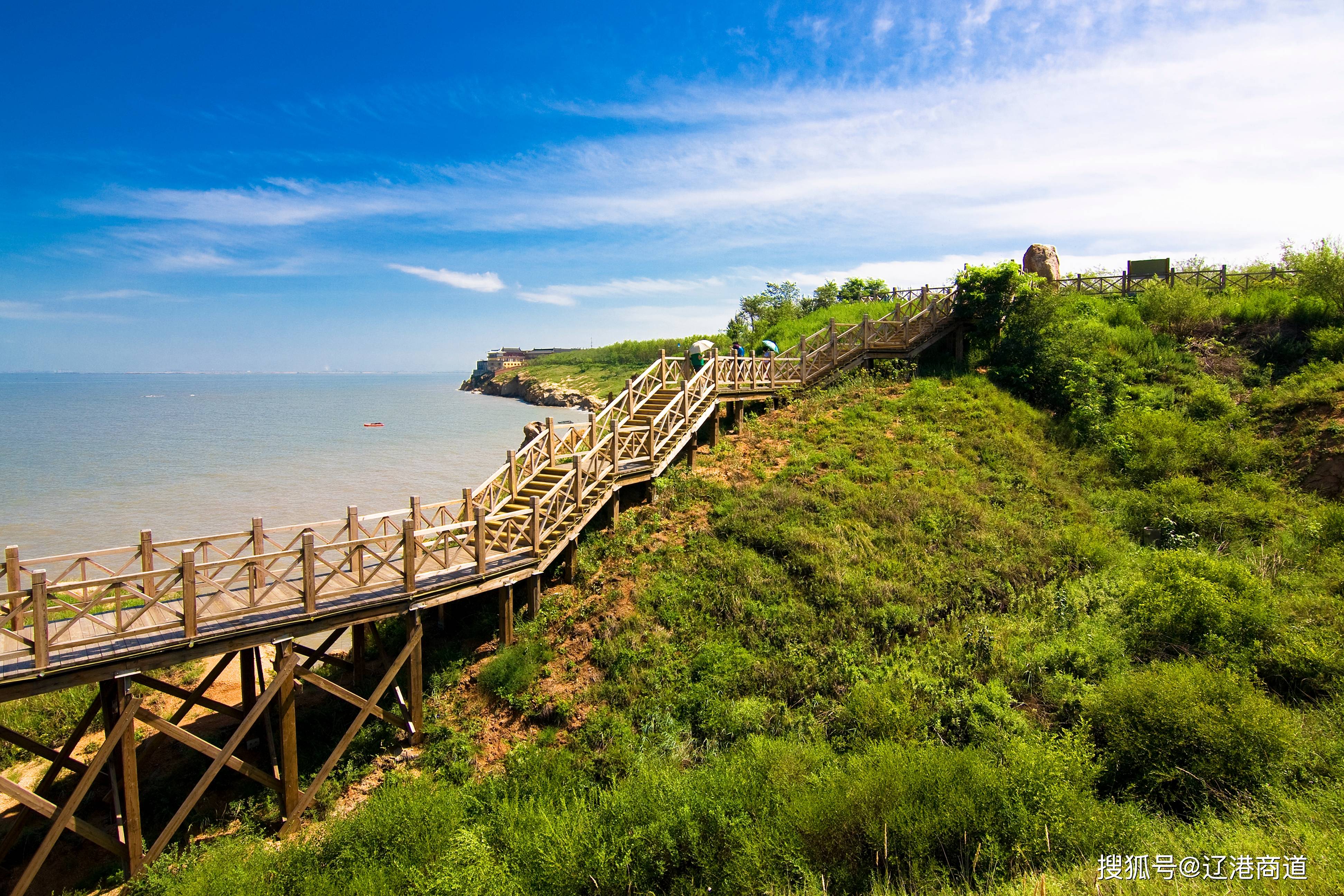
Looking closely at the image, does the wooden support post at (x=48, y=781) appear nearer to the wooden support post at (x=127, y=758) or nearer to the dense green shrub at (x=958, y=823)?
the wooden support post at (x=127, y=758)

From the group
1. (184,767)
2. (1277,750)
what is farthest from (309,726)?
(1277,750)

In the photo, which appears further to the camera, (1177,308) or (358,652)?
(1177,308)

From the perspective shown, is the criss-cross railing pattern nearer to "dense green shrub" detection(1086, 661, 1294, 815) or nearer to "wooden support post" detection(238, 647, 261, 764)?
"wooden support post" detection(238, 647, 261, 764)

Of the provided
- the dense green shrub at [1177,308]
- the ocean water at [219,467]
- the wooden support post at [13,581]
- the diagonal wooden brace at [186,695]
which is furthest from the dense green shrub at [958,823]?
the ocean water at [219,467]

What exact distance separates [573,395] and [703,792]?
268 ft

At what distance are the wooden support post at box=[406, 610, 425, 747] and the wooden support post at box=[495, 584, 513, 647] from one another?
1.84 metres

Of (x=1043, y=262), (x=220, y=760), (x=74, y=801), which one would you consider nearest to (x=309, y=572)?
(x=220, y=760)

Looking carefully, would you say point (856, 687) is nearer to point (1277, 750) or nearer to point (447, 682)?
point (1277, 750)

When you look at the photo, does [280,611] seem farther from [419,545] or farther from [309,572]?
[419,545]

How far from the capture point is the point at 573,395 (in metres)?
88.2

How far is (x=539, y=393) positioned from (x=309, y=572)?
290ft

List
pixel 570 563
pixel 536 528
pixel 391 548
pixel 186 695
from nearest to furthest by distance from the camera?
pixel 186 695
pixel 536 528
pixel 570 563
pixel 391 548

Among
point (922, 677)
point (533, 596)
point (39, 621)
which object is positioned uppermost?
point (39, 621)

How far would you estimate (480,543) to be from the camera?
12898 mm
